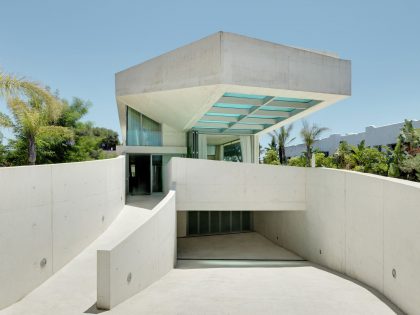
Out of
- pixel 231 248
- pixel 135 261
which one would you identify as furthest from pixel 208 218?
pixel 135 261

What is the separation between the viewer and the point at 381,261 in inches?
330

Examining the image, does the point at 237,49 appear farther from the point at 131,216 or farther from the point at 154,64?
the point at 131,216

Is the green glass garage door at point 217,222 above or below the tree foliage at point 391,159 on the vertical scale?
below

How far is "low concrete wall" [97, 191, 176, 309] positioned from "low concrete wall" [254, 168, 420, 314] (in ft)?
22.6

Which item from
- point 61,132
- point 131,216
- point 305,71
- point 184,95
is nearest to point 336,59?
point 305,71

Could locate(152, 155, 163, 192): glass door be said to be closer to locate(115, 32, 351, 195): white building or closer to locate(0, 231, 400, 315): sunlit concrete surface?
locate(115, 32, 351, 195): white building

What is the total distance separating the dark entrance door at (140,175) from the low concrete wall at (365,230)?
31.4 feet

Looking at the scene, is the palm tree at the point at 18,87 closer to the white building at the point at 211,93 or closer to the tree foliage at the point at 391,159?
the white building at the point at 211,93

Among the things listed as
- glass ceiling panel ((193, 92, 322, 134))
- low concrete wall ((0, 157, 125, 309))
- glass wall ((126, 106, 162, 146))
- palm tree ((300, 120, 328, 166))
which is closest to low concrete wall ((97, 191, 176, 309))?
low concrete wall ((0, 157, 125, 309))

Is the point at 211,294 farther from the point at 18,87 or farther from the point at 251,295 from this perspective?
the point at 18,87

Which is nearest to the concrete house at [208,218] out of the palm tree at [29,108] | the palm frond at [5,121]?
the palm tree at [29,108]

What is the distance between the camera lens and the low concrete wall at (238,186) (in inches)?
523

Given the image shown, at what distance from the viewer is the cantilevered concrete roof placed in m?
10.2

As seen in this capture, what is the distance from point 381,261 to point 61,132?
12343 mm
